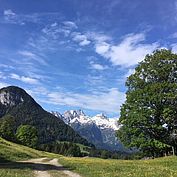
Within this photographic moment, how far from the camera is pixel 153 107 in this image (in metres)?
60.5

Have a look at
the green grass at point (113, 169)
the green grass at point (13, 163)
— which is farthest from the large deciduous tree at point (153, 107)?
the green grass at point (13, 163)

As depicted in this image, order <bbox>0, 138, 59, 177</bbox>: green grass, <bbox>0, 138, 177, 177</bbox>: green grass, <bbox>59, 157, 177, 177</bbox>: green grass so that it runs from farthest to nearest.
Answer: <bbox>0, 138, 59, 177</bbox>: green grass < <bbox>0, 138, 177, 177</bbox>: green grass < <bbox>59, 157, 177, 177</bbox>: green grass

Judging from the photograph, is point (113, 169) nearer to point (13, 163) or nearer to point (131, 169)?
point (131, 169)

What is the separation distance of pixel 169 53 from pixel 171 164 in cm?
2168

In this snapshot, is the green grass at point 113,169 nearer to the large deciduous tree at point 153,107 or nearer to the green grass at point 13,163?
the green grass at point 13,163

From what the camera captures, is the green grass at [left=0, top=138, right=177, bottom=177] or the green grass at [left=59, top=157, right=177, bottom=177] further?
the green grass at [left=0, top=138, right=177, bottom=177]

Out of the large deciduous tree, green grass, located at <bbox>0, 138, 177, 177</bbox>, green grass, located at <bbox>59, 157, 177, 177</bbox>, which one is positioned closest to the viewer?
green grass, located at <bbox>59, 157, 177, 177</bbox>

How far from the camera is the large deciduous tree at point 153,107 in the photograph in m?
59.0

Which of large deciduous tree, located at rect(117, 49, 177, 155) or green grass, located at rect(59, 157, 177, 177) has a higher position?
large deciduous tree, located at rect(117, 49, 177, 155)

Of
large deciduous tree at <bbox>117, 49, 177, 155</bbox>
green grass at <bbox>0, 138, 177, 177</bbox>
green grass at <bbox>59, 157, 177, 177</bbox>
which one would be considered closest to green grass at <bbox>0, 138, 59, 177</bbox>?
green grass at <bbox>0, 138, 177, 177</bbox>

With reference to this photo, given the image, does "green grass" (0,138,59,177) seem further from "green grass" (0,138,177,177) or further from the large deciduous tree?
the large deciduous tree

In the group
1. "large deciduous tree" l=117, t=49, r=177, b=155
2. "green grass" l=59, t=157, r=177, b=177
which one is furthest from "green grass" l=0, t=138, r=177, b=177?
"large deciduous tree" l=117, t=49, r=177, b=155

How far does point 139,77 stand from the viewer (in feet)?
210

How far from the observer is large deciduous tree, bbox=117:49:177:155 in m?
59.0
